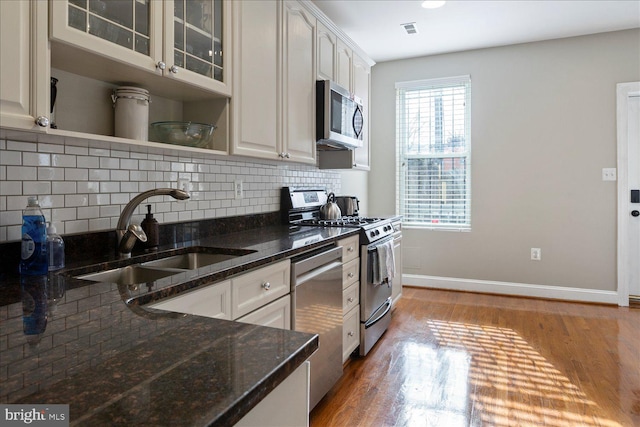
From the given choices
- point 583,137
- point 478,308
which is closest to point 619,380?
point 478,308

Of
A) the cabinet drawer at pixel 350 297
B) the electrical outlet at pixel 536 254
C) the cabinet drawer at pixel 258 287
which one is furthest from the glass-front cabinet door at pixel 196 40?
the electrical outlet at pixel 536 254

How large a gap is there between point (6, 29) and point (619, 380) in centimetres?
328

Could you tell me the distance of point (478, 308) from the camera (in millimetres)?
3963

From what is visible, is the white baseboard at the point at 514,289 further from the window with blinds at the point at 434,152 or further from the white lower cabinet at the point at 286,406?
the white lower cabinet at the point at 286,406

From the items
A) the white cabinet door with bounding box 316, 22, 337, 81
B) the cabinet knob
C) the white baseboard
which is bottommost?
the white baseboard

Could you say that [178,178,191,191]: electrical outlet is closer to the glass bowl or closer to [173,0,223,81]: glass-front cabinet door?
the glass bowl

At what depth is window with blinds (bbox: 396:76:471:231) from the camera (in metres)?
4.57

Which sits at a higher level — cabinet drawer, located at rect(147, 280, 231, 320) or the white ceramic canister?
the white ceramic canister

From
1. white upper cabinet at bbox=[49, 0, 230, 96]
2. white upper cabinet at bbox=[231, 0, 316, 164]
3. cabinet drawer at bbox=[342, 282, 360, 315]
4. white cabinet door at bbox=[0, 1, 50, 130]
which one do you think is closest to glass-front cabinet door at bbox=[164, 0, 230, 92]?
white upper cabinet at bbox=[49, 0, 230, 96]

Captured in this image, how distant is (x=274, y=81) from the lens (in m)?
2.41

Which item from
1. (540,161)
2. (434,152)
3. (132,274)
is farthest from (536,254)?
(132,274)

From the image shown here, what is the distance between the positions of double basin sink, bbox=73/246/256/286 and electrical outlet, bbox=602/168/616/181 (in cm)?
380

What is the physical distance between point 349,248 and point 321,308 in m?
0.57

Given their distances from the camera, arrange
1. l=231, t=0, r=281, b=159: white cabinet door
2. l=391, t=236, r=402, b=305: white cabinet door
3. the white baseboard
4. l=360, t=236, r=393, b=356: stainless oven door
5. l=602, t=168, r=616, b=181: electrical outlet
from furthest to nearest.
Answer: the white baseboard → l=602, t=168, r=616, b=181: electrical outlet → l=391, t=236, r=402, b=305: white cabinet door → l=360, t=236, r=393, b=356: stainless oven door → l=231, t=0, r=281, b=159: white cabinet door
